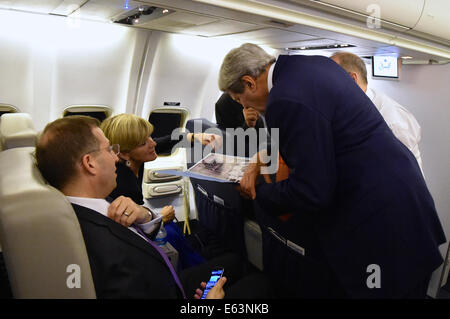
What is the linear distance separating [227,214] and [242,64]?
1504mm

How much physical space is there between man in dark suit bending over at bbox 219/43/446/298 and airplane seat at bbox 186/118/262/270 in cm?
101

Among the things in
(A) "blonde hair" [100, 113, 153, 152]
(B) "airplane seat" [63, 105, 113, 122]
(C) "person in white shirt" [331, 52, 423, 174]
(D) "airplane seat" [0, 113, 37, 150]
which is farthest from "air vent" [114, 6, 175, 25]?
(C) "person in white shirt" [331, 52, 423, 174]

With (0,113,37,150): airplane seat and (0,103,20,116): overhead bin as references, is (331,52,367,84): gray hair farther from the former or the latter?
(0,103,20,116): overhead bin

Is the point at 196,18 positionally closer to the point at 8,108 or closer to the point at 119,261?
the point at 119,261

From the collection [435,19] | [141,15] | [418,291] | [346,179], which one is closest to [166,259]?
[346,179]

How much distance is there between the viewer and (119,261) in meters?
1.35

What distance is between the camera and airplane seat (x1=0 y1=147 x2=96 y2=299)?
1.09 meters

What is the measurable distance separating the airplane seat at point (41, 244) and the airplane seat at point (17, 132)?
2.83 feet

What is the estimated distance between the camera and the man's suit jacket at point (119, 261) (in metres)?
1.32

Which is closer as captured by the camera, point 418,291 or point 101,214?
point 101,214

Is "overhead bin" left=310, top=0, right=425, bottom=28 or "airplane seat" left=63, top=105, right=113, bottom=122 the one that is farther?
"airplane seat" left=63, top=105, right=113, bottom=122

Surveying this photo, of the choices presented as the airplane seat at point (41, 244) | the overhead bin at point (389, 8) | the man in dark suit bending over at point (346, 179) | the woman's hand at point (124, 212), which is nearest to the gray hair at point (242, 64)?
the man in dark suit bending over at point (346, 179)
